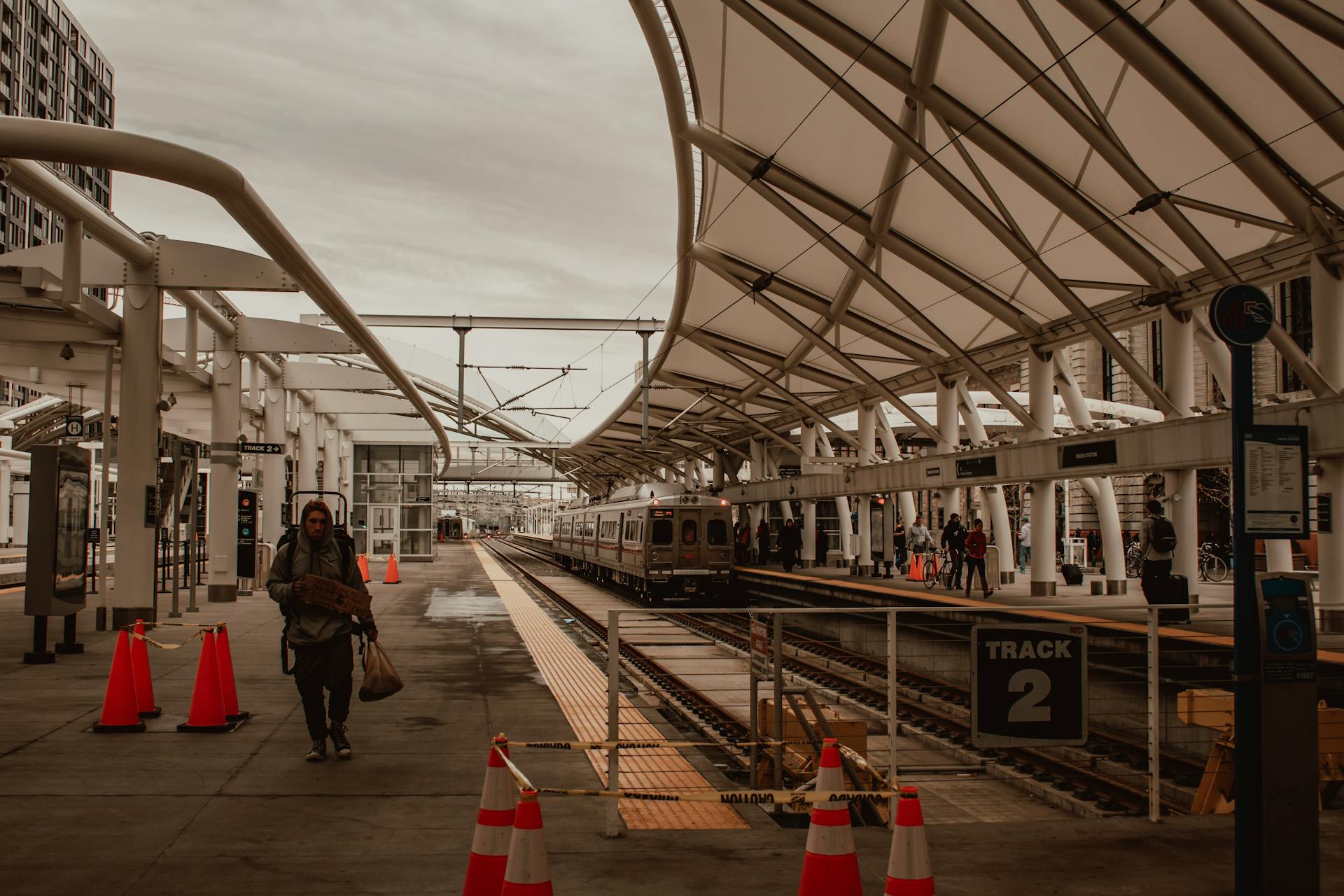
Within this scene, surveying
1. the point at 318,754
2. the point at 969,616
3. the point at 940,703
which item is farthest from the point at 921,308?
the point at 318,754

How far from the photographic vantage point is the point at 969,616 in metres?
14.8

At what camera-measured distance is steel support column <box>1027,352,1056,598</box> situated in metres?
20.0

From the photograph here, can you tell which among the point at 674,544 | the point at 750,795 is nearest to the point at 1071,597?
the point at 674,544

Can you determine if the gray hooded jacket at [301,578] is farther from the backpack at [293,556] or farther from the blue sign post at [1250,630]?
the blue sign post at [1250,630]

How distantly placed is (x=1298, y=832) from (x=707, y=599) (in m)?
27.2

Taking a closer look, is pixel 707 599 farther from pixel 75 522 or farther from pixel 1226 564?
pixel 75 522

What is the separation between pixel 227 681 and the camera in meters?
8.91

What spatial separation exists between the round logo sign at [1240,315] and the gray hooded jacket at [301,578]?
17.2 ft

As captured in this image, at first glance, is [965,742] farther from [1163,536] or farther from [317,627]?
[317,627]

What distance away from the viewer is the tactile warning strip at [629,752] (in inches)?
247

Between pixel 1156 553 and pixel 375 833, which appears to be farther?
pixel 1156 553

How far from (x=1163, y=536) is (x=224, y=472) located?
16.3 metres

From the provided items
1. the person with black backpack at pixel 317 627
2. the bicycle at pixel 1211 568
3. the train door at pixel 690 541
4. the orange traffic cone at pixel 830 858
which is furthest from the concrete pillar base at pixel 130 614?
the bicycle at pixel 1211 568

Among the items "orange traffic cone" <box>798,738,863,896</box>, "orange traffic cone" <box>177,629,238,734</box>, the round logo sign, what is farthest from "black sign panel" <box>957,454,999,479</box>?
"orange traffic cone" <box>798,738,863,896</box>
